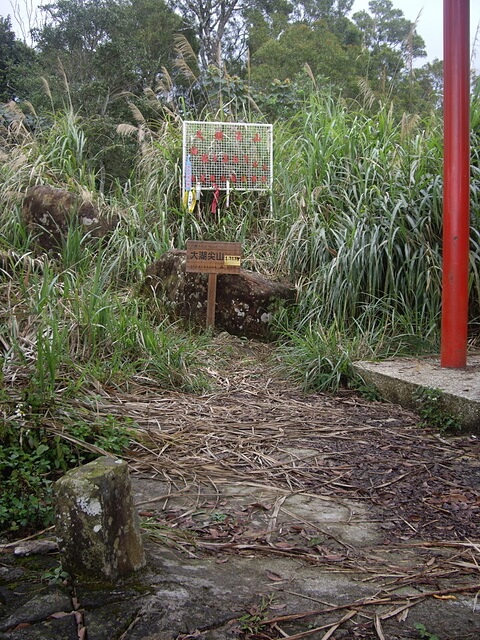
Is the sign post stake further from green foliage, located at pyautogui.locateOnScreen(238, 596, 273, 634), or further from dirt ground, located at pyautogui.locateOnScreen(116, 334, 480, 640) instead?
green foliage, located at pyautogui.locateOnScreen(238, 596, 273, 634)

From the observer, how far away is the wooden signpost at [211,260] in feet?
14.2

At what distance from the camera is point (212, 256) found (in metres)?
4.36

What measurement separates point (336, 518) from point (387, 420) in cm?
114

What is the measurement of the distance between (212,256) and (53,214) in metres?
1.64

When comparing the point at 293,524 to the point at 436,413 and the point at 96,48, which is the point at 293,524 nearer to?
the point at 436,413

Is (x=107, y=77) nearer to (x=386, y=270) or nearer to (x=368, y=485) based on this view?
(x=386, y=270)

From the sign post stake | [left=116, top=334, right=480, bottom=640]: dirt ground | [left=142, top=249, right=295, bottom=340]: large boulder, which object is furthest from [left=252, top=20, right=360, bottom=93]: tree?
[left=116, top=334, right=480, bottom=640]: dirt ground


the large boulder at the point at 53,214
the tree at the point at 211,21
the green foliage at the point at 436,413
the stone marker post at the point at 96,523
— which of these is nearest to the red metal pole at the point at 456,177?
the green foliage at the point at 436,413

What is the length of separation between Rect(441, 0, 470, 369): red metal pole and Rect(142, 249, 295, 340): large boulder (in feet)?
5.05

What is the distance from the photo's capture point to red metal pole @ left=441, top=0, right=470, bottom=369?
119 inches

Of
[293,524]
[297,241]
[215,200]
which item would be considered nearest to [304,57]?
[215,200]

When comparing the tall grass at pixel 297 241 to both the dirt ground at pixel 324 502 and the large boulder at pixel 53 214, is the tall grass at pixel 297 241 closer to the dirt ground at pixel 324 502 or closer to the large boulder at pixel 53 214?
the large boulder at pixel 53 214

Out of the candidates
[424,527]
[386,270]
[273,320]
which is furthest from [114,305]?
[424,527]

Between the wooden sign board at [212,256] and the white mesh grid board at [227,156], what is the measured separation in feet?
3.46
